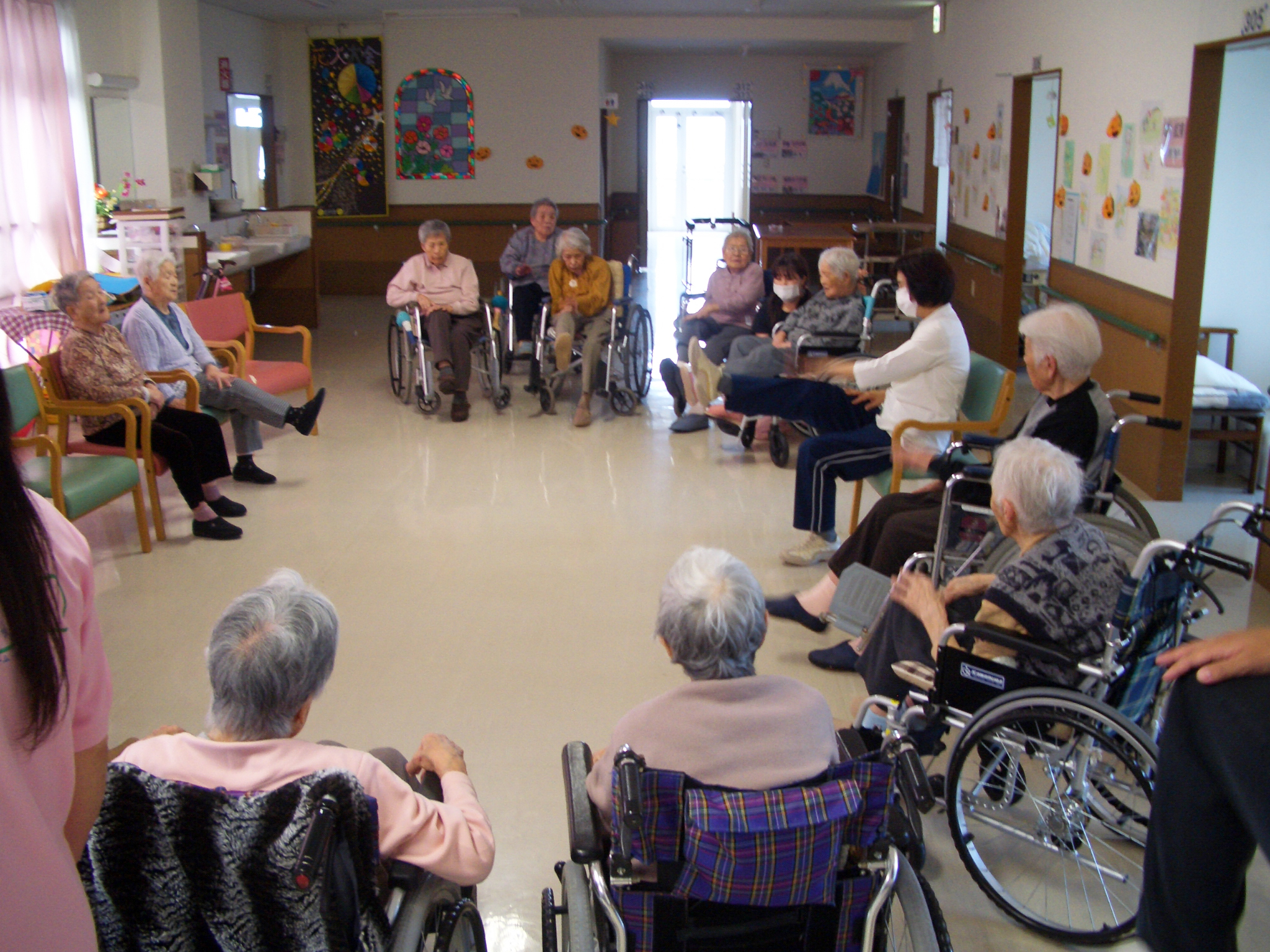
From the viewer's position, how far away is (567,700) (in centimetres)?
319

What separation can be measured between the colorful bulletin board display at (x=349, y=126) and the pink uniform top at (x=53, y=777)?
420 inches

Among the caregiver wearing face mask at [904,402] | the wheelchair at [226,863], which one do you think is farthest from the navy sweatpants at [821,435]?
the wheelchair at [226,863]

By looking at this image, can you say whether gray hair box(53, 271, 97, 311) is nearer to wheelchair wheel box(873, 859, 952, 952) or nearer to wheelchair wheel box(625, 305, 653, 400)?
wheelchair wheel box(625, 305, 653, 400)

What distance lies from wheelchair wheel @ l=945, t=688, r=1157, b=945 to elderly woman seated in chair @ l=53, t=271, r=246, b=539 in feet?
10.5

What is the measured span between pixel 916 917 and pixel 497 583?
2.60 m

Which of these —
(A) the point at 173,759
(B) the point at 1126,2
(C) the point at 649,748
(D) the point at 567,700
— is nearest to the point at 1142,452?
(B) the point at 1126,2

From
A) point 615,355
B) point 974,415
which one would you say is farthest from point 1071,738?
point 615,355

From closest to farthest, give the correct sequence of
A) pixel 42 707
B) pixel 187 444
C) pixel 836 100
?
pixel 42 707
pixel 187 444
pixel 836 100

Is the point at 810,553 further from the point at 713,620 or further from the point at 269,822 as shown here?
the point at 269,822

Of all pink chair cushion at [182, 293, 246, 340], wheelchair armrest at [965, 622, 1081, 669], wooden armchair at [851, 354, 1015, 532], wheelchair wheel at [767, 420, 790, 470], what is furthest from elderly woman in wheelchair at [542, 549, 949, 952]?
pink chair cushion at [182, 293, 246, 340]

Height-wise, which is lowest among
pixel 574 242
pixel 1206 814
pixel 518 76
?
pixel 1206 814

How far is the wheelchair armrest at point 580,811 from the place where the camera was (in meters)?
1.65

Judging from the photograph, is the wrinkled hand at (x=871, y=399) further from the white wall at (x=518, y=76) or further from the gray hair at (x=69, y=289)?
the white wall at (x=518, y=76)

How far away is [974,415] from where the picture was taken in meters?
4.02
